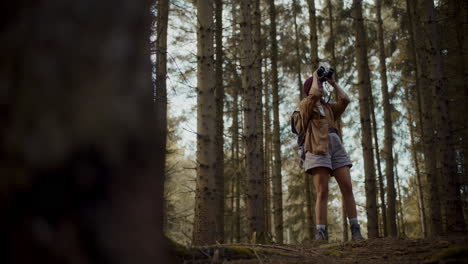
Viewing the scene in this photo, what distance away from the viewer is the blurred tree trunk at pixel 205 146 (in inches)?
230

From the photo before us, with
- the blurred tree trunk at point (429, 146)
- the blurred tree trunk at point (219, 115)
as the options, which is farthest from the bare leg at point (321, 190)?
the blurred tree trunk at point (219, 115)

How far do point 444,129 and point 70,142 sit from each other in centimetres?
752

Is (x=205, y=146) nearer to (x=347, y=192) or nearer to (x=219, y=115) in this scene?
(x=347, y=192)

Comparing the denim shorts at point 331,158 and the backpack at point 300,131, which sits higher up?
the backpack at point 300,131

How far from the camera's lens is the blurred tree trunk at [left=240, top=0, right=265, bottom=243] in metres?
6.84

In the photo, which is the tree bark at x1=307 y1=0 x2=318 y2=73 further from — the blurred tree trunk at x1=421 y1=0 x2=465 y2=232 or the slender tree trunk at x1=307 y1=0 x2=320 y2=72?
the blurred tree trunk at x1=421 y1=0 x2=465 y2=232

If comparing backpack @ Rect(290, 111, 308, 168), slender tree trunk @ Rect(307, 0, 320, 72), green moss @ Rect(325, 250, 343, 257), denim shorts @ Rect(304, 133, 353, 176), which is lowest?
green moss @ Rect(325, 250, 343, 257)

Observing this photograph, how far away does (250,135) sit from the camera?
695 centimetres

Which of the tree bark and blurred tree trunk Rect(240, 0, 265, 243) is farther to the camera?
the tree bark

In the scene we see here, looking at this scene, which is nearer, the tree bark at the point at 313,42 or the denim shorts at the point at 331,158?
the denim shorts at the point at 331,158

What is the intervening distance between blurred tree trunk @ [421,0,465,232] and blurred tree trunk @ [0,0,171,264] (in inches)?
274

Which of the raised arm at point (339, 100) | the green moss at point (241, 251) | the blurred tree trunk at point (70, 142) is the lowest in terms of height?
the green moss at point (241, 251)

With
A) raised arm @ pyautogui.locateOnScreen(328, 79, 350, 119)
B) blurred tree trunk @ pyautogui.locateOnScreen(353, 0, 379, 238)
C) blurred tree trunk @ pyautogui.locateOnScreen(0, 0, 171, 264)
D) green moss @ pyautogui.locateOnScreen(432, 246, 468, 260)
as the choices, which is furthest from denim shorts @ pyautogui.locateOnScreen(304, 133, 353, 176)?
blurred tree trunk @ pyautogui.locateOnScreen(353, 0, 379, 238)

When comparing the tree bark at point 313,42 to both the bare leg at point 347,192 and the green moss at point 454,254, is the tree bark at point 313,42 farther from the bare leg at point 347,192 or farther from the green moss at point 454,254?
the green moss at point 454,254
